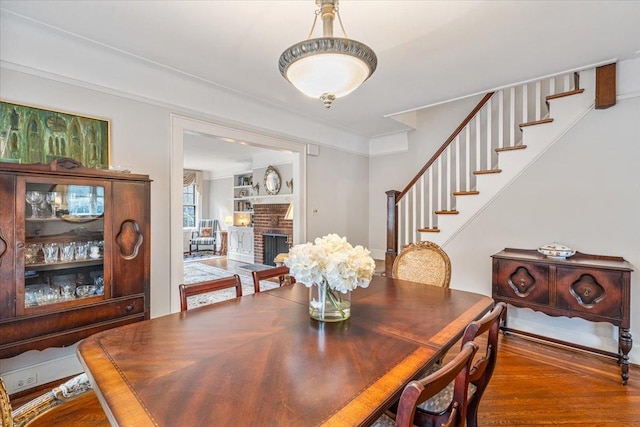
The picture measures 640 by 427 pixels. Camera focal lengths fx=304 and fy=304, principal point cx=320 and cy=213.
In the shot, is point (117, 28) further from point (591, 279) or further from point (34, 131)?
point (591, 279)

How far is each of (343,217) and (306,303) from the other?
3161mm

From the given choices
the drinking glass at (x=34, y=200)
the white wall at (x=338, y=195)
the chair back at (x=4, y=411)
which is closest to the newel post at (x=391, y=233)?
the white wall at (x=338, y=195)

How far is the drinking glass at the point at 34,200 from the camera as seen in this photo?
1.97m

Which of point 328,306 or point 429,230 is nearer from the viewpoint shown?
point 328,306

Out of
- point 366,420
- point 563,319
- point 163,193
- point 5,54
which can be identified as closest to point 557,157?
point 563,319

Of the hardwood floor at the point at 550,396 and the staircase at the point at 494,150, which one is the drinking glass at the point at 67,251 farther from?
the staircase at the point at 494,150

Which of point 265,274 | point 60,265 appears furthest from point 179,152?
point 265,274

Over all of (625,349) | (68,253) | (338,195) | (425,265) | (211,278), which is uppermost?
(338,195)

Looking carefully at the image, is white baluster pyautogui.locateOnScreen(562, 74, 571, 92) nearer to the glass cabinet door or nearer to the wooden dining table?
the wooden dining table

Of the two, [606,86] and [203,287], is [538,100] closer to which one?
[606,86]

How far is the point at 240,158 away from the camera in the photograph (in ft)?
24.7

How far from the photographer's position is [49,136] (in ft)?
7.42

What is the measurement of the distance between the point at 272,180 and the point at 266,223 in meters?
1.03

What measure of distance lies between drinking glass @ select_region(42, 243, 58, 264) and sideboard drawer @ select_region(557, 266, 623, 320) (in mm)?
3956
